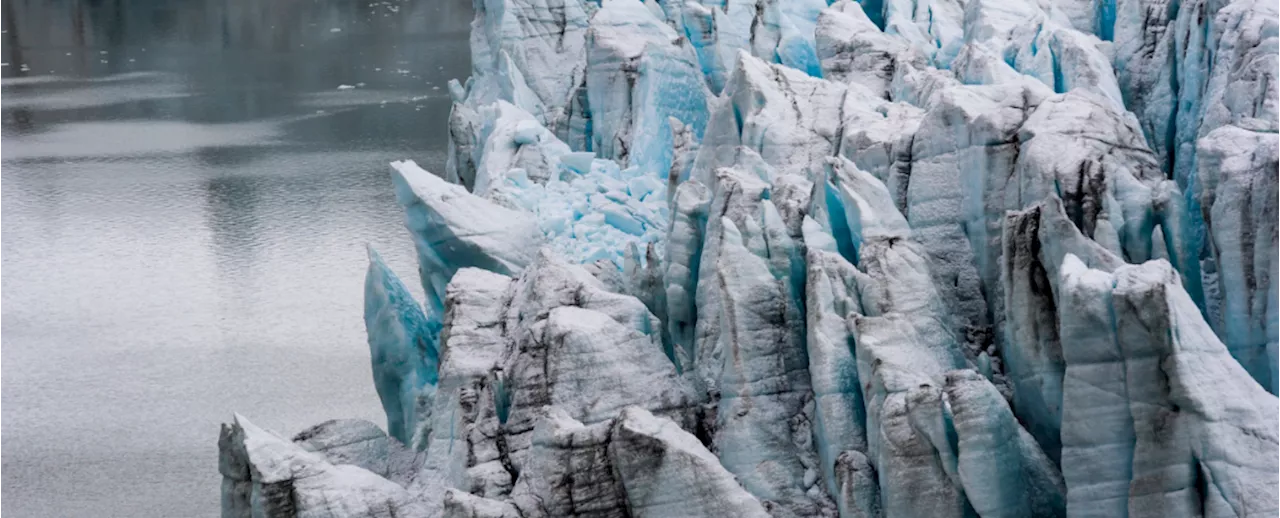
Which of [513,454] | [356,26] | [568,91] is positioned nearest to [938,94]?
[513,454]

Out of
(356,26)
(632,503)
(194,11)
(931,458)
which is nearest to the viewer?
(931,458)

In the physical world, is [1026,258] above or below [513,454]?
above

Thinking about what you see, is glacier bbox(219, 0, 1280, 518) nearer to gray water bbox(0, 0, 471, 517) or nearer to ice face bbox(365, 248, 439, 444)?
ice face bbox(365, 248, 439, 444)

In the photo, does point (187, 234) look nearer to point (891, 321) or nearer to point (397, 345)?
point (397, 345)

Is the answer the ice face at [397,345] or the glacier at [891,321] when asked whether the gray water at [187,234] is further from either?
the glacier at [891,321]

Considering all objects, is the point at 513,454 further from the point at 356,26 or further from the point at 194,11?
the point at 194,11

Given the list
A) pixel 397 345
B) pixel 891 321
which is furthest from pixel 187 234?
pixel 891 321
